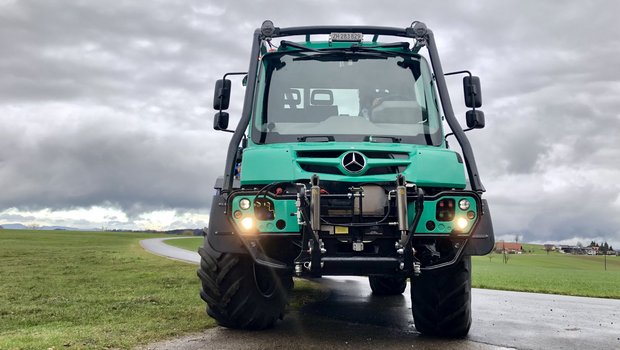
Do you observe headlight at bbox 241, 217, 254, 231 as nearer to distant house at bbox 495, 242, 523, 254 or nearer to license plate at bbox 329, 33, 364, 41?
Result: license plate at bbox 329, 33, 364, 41

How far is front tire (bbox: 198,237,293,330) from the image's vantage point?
642 centimetres

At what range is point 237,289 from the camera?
6.42 meters

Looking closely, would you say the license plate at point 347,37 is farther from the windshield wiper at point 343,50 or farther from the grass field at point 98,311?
the grass field at point 98,311

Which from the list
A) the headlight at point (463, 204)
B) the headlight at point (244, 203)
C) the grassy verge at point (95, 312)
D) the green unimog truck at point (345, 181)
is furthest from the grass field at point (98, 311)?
the headlight at point (463, 204)

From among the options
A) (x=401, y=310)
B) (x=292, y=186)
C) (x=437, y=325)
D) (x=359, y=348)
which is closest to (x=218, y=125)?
(x=292, y=186)

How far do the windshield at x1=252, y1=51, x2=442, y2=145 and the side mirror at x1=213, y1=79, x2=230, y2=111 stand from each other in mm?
443

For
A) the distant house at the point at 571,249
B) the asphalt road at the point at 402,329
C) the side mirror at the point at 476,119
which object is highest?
the side mirror at the point at 476,119

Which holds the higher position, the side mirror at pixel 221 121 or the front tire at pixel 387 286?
the side mirror at pixel 221 121

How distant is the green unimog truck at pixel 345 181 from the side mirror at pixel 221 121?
0.01 metres

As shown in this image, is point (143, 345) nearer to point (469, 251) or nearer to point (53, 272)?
point (469, 251)

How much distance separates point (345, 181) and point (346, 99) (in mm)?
1492

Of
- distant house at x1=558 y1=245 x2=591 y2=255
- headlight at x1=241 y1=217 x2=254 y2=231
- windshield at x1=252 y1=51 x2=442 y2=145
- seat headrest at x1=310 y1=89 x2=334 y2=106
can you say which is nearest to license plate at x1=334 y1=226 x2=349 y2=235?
headlight at x1=241 y1=217 x2=254 y2=231

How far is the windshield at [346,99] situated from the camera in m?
6.49

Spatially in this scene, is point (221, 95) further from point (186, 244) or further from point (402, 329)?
point (186, 244)
